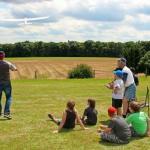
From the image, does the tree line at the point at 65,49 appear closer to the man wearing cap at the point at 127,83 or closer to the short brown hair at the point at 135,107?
the man wearing cap at the point at 127,83

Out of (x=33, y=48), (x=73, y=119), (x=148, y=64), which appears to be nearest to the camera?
(x=73, y=119)

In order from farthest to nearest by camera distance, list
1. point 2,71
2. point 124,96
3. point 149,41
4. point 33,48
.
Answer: point 33,48 < point 149,41 < point 2,71 < point 124,96

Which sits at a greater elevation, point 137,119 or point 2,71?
point 2,71

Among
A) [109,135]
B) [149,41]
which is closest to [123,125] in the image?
[109,135]

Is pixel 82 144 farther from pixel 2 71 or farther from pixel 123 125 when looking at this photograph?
pixel 2 71

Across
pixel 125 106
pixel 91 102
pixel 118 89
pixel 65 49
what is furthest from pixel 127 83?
pixel 65 49

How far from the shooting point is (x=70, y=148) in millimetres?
9961

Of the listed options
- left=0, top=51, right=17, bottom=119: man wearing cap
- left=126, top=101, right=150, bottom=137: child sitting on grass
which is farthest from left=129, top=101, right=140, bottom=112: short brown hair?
left=0, top=51, right=17, bottom=119: man wearing cap

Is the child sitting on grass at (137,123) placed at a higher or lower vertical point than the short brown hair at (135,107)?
lower

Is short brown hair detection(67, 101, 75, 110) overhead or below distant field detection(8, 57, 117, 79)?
overhead

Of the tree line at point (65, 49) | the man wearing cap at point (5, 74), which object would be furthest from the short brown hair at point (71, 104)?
the tree line at point (65, 49)

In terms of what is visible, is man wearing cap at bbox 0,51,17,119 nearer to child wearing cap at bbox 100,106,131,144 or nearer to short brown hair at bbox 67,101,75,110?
short brown hair at bbox 67,101,75,110

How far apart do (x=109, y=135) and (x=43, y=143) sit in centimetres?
155

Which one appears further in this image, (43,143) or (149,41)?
(149,41)
